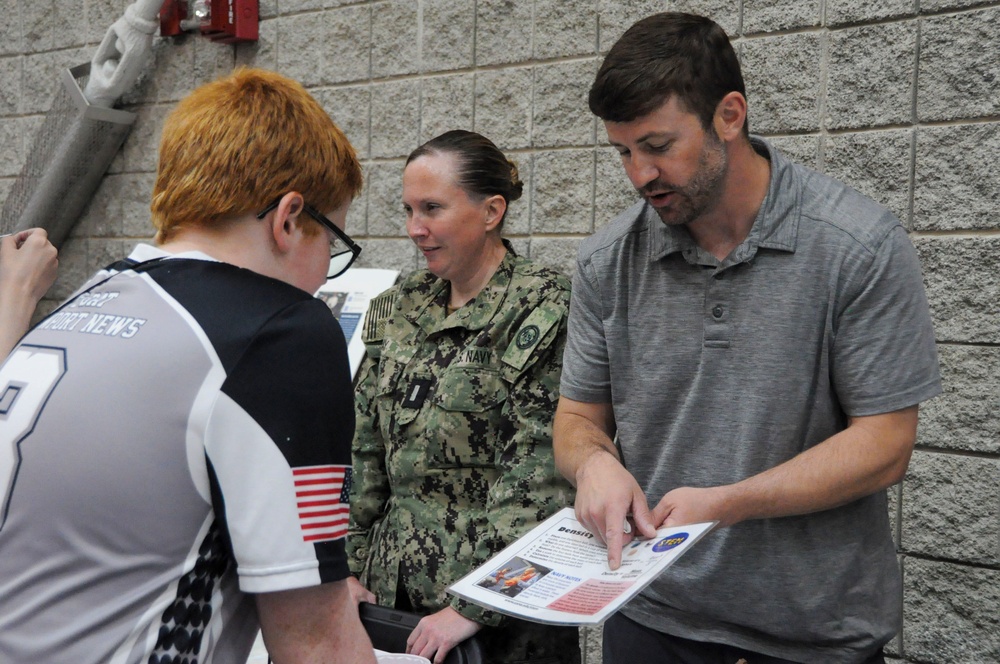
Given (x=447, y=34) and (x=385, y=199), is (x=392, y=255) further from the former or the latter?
(x=447, y=34)

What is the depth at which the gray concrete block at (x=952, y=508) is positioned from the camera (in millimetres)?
2900

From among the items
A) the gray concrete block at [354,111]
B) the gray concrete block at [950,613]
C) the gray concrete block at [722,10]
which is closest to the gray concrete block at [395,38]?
the gray concrete block at [354,111]

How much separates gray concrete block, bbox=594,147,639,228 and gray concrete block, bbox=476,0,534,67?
0.57 m

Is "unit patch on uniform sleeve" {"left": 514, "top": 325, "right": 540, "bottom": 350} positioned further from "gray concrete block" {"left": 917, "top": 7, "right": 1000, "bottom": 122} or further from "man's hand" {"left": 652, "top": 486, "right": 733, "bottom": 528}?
"gray concrete block" {"left": 917, "top": 7, "right": 1000, "bottom": 122}

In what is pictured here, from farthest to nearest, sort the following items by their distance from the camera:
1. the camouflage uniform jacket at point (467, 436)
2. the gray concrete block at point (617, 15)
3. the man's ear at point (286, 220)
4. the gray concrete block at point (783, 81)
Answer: the gray concrete block at point (617, 15), the gray concrete block at point (783, 81), the camouflage uniform jacket at point (467, 436), the man's ear at point (286, 220)

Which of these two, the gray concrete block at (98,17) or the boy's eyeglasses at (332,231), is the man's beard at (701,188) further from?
the gray concrete block at (98,17)

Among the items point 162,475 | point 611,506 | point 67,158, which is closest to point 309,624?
point 162,475

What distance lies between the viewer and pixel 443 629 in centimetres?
251

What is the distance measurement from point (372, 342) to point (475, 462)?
0.55 meters

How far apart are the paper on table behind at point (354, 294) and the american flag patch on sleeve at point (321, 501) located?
282 centimetres

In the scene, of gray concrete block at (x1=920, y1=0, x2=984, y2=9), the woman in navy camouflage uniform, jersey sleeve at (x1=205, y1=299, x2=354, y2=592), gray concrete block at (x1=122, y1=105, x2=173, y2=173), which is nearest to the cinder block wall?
gray concrete block at (x1=920, y1=0, x2=984, y2=9)

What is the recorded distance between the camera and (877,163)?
314cm

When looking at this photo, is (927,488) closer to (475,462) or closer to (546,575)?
(475,462)

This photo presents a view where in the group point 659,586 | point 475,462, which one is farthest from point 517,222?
point 659,586
